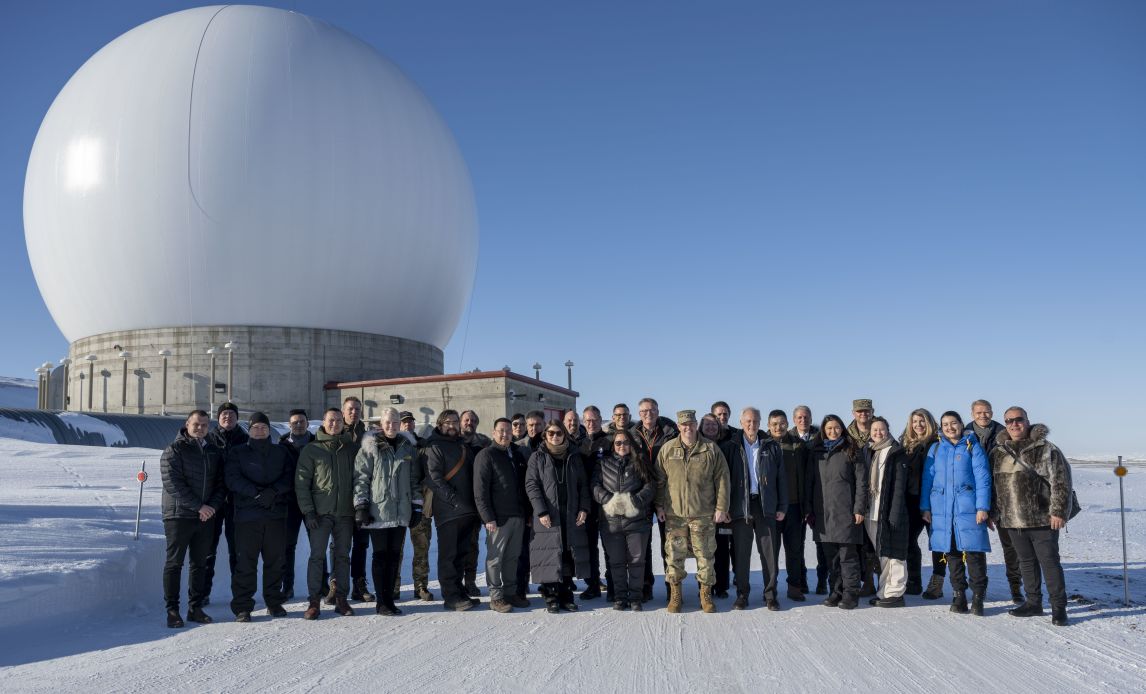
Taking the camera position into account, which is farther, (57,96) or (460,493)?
(57,96)

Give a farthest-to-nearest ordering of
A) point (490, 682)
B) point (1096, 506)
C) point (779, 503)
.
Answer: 1. point (1096, 506)
2. point (779, 503)
3. point (490, 682)

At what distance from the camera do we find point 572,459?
246 inches

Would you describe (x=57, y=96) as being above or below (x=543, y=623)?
above

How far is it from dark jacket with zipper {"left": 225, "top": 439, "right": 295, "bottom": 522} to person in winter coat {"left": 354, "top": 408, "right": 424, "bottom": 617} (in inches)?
23.0

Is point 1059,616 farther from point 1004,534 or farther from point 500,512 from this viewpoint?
point 500,512

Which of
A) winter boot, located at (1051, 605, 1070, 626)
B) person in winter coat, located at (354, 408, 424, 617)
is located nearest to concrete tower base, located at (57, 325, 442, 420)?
person in winter coat, located at (354, 408, 424, 617)

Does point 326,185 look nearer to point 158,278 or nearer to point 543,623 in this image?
point 158,278

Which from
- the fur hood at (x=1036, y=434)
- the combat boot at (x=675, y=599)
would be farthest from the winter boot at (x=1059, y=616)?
the combat boot at (x=675, y=599)

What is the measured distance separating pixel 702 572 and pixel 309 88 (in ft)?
78.6

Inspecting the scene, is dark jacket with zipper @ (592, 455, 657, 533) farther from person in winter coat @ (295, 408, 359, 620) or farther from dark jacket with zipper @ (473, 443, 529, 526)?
person in winter coat @ (295, 408, 359, 620)

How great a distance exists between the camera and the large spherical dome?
79.4 feet

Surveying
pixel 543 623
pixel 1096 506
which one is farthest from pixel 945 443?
pixel 1096 506

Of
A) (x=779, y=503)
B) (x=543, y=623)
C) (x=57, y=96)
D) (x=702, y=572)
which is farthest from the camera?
(x=57, y=96)

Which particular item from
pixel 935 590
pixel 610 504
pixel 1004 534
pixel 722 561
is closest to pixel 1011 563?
pixel 1004 534
